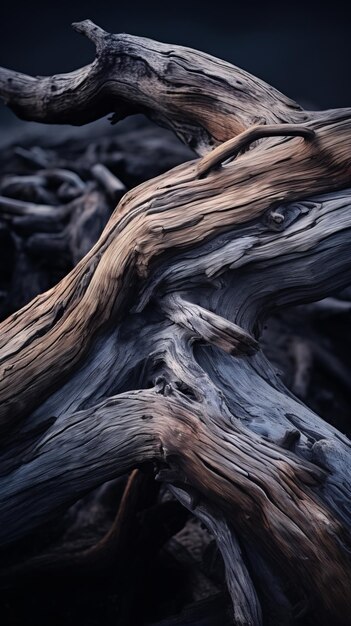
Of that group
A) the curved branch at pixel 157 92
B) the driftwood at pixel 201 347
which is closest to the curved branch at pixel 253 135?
the driftwood at pixel 201 347

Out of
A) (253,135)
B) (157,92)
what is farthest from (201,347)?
(157,92)

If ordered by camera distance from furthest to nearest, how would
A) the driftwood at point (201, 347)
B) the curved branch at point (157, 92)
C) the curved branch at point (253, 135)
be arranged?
the curved branch at point (157, 92) < the curved branch at point (253, 135) < the driftwood at point (201, 347)

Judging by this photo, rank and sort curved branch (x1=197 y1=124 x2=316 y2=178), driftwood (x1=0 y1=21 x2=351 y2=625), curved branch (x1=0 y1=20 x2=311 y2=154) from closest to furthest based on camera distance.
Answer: driftwood (x1=0 y1=21 x2=351 y2=625)
curved branch (x1=197 y1=124 x2=316 y2=178)
curved branch (x1=0 y1=20 x2=311 y2=154)

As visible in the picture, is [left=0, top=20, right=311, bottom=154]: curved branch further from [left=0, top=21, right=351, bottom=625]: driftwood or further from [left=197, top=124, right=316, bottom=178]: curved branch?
[left=197, top=124, right=316, bottom=178]: curved branch

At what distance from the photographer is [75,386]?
269cm

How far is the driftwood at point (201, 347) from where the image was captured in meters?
2.28

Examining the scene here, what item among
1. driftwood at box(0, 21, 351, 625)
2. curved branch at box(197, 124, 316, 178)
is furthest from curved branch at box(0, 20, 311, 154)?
curved branch at box(197, 124, 316, 178)

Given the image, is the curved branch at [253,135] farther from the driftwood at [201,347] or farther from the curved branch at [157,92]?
the curved branch at [157,92]

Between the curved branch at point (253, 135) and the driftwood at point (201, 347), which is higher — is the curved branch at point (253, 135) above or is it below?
above

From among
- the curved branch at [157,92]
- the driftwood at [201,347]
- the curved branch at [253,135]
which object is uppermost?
the curved branch at [157,92]

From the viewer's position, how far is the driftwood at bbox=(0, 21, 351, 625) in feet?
7.47

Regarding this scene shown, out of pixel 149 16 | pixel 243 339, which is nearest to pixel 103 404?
pixel 243 339

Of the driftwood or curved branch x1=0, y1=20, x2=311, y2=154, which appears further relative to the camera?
curved branch x1=0, y1=20, x2=311, y2=154

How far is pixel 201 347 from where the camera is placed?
100 inches
